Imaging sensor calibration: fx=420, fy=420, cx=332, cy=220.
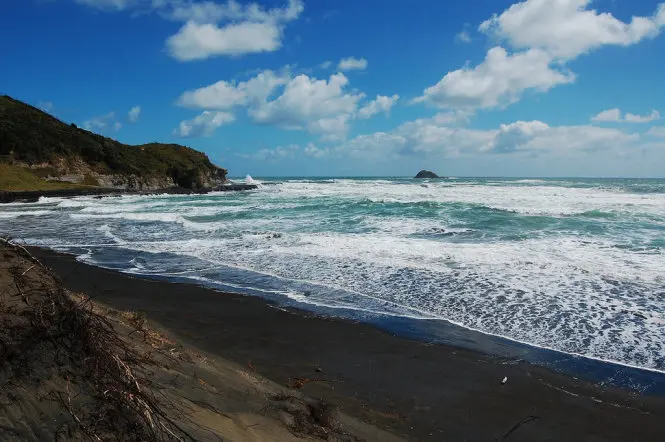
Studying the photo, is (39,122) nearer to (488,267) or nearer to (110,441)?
(488,267)

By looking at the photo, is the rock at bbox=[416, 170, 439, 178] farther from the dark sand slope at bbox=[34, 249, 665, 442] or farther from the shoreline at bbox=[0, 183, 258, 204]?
the dark sand slope at bbox=[34, 249, 665, 442]

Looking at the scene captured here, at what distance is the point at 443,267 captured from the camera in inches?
472

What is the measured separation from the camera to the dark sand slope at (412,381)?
4676mm

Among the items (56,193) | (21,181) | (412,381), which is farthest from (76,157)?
(412,381)

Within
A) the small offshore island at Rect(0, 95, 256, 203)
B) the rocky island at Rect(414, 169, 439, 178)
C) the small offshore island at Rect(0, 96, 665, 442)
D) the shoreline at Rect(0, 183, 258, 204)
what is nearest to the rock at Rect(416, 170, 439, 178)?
the rocky island at Rect(414, 169, 439, 178)

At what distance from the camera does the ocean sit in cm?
765

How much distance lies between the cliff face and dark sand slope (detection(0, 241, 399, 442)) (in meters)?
53.7

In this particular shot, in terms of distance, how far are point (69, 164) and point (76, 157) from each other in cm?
185

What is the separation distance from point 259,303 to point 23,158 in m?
51.3

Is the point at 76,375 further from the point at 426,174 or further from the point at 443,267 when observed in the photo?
the point at 426,174

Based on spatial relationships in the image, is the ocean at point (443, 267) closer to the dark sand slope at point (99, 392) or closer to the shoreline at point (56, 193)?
the dark sand slope at point (99, 392)

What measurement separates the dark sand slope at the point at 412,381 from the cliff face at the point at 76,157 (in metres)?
50.7

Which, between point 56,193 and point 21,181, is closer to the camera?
point 56,193

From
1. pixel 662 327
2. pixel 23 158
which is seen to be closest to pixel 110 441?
pixel 662 327
